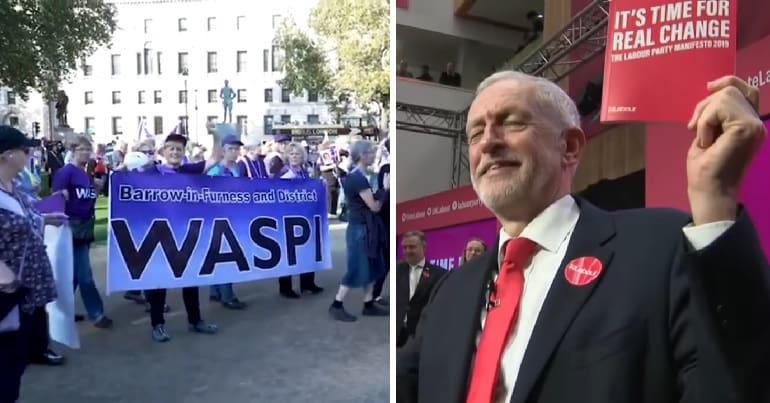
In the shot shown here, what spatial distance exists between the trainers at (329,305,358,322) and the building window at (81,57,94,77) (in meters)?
1.01

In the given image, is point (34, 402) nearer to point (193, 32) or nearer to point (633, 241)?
point (193, 32)

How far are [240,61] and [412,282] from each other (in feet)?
2.73

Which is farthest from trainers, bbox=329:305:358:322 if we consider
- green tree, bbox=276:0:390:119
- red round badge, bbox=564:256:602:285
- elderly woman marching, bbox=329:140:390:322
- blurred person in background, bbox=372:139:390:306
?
red round badge, bbox=564:256:602:285

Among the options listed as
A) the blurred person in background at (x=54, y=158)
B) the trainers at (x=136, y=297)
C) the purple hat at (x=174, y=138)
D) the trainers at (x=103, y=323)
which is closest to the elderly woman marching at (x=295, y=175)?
the purple hat at (x=174, y=138)

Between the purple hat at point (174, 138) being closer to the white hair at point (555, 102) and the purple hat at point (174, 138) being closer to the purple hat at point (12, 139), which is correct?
the purple hat at point (12, 139)

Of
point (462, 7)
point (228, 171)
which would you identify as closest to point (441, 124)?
point (462, 7)

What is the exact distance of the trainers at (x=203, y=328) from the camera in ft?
6.65

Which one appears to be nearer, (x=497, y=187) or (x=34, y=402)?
(x=497, y=187)

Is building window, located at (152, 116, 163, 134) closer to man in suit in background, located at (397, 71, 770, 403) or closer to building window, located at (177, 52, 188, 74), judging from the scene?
building window, located at (177, 52, 188, 74)

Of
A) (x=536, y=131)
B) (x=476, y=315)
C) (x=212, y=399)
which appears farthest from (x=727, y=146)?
(x=212, y=399)

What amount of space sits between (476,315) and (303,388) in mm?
908

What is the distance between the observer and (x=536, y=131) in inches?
49.5

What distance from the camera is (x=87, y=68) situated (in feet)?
6.16

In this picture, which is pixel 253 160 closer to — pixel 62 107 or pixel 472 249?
pixel 62 107
